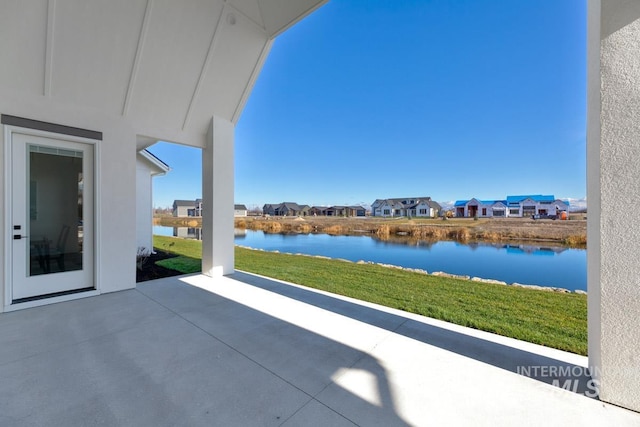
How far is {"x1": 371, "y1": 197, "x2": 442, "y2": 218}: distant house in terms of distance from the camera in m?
42.2

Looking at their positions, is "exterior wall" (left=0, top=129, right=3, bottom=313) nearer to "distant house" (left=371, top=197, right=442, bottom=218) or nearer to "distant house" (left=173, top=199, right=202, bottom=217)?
"distant house" (left=371, top=197, right=442, bottom=218)

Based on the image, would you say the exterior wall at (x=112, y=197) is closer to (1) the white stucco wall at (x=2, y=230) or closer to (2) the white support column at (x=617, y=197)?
(1) the white stucco wall at (x=2, y=230)

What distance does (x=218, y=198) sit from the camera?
15.9 feet

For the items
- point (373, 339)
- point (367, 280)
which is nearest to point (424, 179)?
point (367, 280)

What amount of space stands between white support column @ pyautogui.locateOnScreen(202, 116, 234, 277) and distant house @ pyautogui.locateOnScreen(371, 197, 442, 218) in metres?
41.0

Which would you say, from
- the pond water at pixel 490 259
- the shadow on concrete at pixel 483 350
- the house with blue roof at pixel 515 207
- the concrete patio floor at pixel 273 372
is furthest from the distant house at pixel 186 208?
the shadow on concrete at pixel 483 350

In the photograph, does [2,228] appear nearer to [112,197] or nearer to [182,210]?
[112,197]

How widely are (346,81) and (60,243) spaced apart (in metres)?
13.9

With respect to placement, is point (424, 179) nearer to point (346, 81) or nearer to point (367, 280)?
point (346, 81)

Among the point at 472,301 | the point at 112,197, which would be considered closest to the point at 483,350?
the point at 472,301

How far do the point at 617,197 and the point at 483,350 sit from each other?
5.05 ft

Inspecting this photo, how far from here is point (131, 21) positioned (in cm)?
346

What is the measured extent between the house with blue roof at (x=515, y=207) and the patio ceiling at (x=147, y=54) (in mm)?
36286

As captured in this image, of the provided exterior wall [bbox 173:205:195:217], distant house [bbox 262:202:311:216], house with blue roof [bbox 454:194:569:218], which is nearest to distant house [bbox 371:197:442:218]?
house with blue roof [bbox 454:194:569:218]
